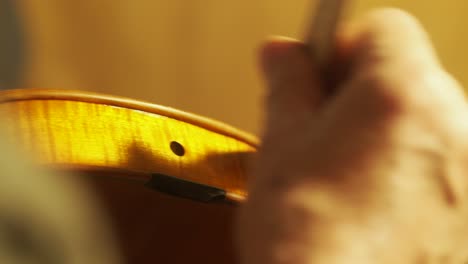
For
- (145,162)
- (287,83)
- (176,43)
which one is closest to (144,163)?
(145,162)

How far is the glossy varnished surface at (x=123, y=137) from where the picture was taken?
469 millimetres

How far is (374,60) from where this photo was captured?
0.30 meters

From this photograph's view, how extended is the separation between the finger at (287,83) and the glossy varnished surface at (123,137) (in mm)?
180

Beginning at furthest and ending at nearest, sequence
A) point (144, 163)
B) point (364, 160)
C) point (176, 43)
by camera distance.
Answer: point (176, 43) → point (144, 163) → point (364, 160)

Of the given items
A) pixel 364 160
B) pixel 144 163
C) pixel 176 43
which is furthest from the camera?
pixel 176 43

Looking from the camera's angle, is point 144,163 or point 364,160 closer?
point 364,160

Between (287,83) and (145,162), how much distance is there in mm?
210

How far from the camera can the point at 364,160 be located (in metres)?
0.28

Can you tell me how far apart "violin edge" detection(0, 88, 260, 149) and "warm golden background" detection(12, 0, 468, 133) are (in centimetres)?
38

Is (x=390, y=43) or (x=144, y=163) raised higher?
(x=390, y=43)

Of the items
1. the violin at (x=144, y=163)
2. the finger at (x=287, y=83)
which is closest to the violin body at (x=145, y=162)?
the violin at (x=144, y=163)

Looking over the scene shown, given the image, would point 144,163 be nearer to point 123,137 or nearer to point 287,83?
point 123,137

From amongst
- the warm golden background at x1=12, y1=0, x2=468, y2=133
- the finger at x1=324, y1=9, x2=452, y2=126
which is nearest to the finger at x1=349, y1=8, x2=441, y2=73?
the finger at x1=324, y1=9, x2=452, y2=126

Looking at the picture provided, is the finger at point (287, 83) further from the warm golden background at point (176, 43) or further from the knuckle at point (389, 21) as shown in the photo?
the warm golden background at point (176, 43)
